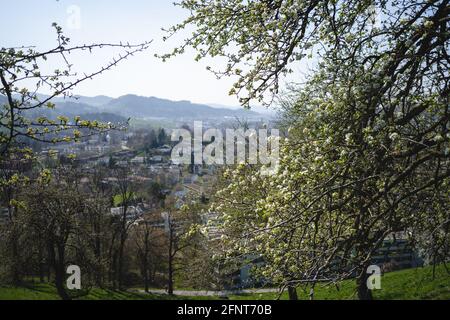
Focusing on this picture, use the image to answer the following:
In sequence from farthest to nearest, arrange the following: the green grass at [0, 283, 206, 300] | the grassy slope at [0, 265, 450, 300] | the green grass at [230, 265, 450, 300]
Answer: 1. the green grass at [0, 283, 206, 300]
2. the green grass at [230, 265, 450, 300]
3. the grassy slope at [0, 265, 450, 300]

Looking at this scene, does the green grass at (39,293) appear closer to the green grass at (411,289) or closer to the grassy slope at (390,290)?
the grassy slope at (390,290)

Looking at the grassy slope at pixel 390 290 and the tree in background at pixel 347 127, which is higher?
the tree in background at pixel 347 127

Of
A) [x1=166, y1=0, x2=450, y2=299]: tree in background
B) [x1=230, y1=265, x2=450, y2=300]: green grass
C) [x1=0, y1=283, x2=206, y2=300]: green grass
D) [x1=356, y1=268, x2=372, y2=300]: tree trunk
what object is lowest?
[x1=0, y1=283, x2=206, y2=300]: green grass

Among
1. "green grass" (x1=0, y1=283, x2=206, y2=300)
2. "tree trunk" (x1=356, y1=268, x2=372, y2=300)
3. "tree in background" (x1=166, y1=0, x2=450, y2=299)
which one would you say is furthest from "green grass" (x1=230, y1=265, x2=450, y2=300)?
"green grass" (x1=0, y1=283, x2=206, y2=300)

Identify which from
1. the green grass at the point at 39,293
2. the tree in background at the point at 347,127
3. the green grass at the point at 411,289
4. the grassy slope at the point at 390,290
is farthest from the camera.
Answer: the green grass at the point at 39,293

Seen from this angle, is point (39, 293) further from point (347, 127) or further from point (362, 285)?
point (347, 127)

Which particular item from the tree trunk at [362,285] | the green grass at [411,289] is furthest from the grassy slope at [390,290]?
the tree trunk at [362,285]

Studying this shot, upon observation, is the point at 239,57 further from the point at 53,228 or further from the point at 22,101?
the point at 53,228

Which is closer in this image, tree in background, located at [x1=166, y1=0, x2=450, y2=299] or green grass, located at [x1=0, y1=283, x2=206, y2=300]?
tree in background, located at [x1=166, y1=0, x2=450, y2=299]

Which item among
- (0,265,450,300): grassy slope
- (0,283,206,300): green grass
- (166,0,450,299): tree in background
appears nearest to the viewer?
(166,0,450,299): tree in background

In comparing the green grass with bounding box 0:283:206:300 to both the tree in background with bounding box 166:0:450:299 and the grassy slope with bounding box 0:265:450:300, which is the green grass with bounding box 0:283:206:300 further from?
the tree in background with bounding box 166:0:450:299

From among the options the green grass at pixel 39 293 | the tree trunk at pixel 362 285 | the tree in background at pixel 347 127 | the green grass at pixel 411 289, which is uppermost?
the tree in background at pixel 347 127

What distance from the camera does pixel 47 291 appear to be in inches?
1123
